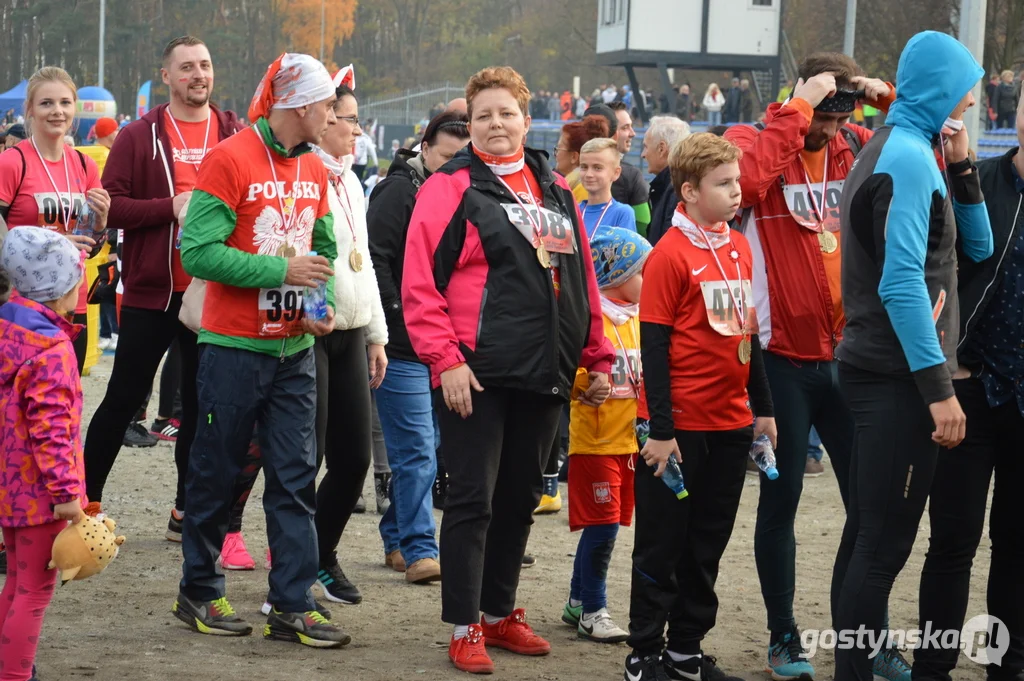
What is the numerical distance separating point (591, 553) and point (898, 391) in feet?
5.40

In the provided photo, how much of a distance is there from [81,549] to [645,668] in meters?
1.96

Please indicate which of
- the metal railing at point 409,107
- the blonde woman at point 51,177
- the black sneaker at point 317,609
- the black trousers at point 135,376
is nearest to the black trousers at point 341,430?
the black sneaker at point 317,609

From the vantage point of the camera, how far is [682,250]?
4.82 meters

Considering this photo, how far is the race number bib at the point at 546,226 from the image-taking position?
490 centimetres

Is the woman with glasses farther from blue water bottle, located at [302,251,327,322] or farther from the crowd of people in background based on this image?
blue water bottle, located at [302,251,327,322]

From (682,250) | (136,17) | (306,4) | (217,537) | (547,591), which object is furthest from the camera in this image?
(306,4)

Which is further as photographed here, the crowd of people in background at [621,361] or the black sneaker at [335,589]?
the black sneaker at [335,589]

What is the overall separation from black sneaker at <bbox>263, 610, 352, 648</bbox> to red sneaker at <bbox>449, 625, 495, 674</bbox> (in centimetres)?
49

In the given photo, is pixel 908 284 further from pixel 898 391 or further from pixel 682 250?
pixel 682 250

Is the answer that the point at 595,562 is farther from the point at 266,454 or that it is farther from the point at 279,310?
the point at 279,310

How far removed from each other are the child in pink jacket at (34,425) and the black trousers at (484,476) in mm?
1321

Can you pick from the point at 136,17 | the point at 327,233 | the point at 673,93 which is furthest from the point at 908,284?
the point at 136,17

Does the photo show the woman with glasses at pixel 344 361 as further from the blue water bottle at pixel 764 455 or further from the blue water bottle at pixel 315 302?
the blue water bottle at pixel 764 455

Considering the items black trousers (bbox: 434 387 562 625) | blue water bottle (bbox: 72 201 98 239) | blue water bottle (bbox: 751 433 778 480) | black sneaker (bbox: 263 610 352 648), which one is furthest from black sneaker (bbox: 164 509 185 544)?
blue water bottle (bbox: 751 433 778 480)
